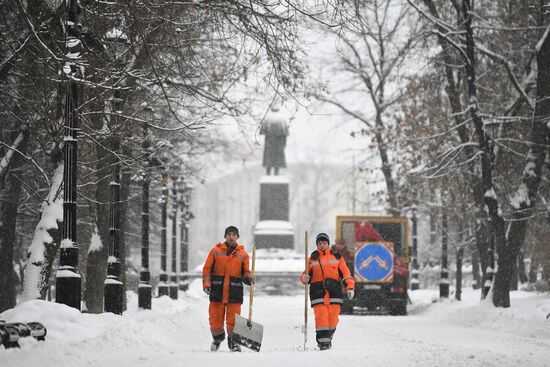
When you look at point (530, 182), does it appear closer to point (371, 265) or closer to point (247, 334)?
point (371, 265)

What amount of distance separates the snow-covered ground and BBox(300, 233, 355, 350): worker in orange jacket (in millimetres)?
452

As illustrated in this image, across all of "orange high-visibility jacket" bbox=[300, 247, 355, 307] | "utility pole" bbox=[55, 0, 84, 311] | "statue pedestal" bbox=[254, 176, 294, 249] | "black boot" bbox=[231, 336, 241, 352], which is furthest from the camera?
"statue pedestal" bbox=[254, 176, 294, 249]

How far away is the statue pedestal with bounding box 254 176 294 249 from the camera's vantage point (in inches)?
1975

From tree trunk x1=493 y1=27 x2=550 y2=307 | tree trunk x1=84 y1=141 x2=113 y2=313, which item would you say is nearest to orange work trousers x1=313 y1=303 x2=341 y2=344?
tree trunk x1=84 y1=141 x2=113 y2=313

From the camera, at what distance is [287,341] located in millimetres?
17406

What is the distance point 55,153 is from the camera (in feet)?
52.5

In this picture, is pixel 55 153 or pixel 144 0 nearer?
pixel 144 0

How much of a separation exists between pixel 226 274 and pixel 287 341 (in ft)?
12.5

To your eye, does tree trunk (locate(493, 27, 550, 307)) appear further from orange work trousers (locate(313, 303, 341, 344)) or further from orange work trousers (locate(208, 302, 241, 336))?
orange work trousers (locate(208, 302, 241, 336))

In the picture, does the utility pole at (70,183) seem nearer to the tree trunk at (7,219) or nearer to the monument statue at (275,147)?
the tree trunk at (7,219)

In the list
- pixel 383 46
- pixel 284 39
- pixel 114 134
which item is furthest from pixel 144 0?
pixel 383 46

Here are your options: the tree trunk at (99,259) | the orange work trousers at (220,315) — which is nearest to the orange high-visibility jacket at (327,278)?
the orange work trousers at (220,315)

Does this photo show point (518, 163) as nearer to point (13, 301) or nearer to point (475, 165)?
point (475, 165)

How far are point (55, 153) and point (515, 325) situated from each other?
34.2 feet
